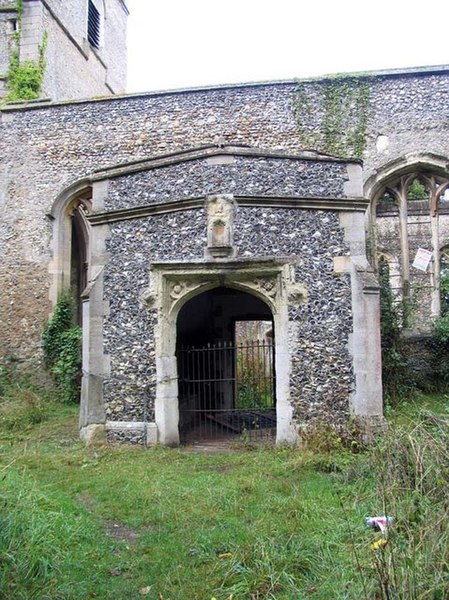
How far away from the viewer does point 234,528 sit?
438 centimetres

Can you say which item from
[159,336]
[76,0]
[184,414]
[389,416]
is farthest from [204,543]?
[76,0]

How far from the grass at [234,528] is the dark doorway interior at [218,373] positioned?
3.05m

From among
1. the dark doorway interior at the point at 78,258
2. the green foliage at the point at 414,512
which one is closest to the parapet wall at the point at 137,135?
the dark doorway interior at the point at 78,258

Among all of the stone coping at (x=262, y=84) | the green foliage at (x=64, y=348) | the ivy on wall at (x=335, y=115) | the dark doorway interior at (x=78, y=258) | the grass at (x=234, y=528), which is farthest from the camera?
the dark doorway interior at (x=78, y=258)

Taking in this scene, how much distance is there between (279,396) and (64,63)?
14.2m

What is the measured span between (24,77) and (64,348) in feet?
26.4

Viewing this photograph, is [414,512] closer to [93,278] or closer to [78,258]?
[93,278]

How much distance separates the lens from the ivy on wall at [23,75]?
1460 cm

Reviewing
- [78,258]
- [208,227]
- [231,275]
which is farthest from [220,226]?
[78,258]

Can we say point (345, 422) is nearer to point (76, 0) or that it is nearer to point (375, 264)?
point (375, 264)

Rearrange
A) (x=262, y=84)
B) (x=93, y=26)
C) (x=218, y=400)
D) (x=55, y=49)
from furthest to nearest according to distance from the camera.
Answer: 1. (x=93, y=26)
2. (x=55, y=49)
3. (x=262, y=84)
4. (x=218, y=400)

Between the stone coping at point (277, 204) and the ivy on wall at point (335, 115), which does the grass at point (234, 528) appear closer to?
the stone coping at point (277, 204)

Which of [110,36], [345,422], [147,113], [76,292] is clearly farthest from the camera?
[110,36]

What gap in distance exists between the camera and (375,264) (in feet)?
37.6
